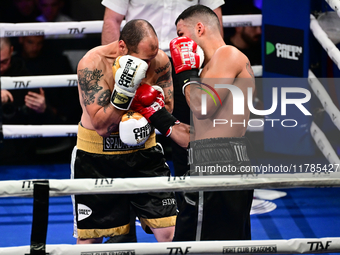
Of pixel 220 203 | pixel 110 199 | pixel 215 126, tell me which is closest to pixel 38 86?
pixel 110 199

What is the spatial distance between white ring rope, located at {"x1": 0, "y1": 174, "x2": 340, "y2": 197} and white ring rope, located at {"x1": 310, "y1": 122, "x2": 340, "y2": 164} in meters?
1.42

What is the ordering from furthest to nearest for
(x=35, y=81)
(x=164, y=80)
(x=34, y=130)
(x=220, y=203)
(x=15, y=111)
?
(x=15, y=111)
(x=34, y=130)
(x=35, y=81)
(x=164, y=80)
(x=220, y=203)

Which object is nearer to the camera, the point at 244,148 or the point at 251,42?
the point at 244,148

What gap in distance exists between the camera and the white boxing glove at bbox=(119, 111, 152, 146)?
2.16m

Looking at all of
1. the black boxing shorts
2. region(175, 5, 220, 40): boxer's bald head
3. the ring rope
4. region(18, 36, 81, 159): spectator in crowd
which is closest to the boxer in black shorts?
the black boxing shorts

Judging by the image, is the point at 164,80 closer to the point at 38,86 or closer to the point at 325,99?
the point at 325,99

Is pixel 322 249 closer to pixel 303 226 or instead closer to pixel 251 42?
pixel 303 226

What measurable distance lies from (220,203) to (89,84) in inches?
33.3

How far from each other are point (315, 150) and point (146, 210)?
1.95 metres

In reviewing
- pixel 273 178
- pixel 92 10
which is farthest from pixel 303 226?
pixel 92 10

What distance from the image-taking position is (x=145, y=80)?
2.43m

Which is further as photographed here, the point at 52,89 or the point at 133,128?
the point at 52,89

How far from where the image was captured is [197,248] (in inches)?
60.3

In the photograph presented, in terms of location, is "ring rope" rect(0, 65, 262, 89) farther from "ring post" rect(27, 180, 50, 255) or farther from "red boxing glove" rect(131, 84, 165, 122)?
"ring post" rect(27, 180, 50, 255)
